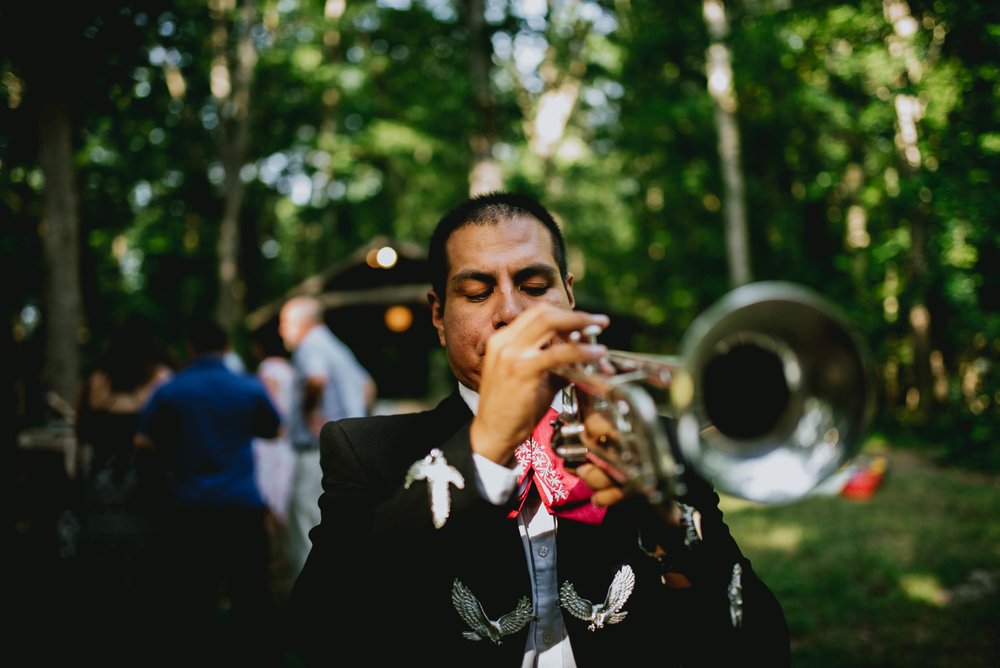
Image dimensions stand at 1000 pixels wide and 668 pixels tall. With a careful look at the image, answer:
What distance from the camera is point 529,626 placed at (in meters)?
1.52

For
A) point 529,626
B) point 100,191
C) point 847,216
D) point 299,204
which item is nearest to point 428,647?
point 529,626

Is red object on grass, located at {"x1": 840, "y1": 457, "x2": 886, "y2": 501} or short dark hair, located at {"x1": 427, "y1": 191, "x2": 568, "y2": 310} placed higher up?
short dark hair, located at {"x1": 427, "y1": 191, "x2": 568, "y2": 310}

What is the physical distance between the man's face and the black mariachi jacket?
269mm

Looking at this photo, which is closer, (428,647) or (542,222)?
(428,647)

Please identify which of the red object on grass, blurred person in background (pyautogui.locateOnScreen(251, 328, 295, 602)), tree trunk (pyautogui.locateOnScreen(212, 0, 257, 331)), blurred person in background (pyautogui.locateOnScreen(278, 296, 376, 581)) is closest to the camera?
blurred person in background (pyautogui.locateOnScreen(278, 296, 376, 581))

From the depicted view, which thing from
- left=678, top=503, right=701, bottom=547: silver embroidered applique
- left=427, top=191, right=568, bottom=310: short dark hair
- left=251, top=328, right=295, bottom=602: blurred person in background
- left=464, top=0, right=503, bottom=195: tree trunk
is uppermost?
left=464, top=0, right=503, bottom=195: tree trunk

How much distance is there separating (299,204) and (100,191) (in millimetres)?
9022

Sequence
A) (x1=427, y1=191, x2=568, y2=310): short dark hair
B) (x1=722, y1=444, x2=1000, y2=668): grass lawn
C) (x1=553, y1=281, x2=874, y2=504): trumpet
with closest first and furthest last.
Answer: (x1=553, y1=281, x2=874, y2=504): trumpet < (x1=427, y1=191, x2=568, y2=310): short dark hair < (x1=722, y1=444, x2=1000, y2=668): grass lawn

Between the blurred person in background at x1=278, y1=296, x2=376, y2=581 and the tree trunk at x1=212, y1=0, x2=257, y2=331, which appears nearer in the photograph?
the blurred person in background at x1=278, y1=296, x2=376, y2=581

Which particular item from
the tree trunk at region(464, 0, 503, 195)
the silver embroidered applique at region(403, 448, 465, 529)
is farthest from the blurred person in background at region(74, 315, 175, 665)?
the tree trunk at region(464, 0, 503, 195)

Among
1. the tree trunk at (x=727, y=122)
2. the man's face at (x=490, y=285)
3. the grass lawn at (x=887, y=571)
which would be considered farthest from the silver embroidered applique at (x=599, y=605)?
the tree trunk at (x=727, y=122)

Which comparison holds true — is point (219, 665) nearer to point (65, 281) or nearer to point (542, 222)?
point (542, 222)

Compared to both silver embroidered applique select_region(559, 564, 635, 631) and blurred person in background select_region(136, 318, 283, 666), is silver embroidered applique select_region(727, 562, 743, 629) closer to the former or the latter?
silver embroidered applique select_region(559, 564, 635, 631)

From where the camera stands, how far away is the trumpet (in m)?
1.23
